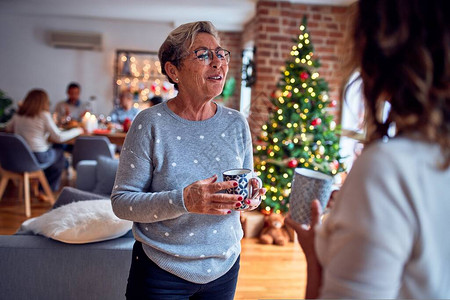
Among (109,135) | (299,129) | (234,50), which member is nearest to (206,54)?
(299,129)

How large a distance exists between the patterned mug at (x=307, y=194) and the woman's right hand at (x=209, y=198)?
278mm

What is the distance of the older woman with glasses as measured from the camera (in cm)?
117

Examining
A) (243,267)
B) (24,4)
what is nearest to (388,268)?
(243,267)

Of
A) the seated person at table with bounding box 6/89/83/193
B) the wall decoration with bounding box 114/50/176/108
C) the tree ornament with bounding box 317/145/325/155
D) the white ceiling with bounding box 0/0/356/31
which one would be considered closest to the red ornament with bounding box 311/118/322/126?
the tree ornament with bounding box 317/145/325/155

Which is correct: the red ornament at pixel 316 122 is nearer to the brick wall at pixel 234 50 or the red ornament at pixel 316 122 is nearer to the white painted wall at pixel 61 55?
the brick wall at pixel 234 50

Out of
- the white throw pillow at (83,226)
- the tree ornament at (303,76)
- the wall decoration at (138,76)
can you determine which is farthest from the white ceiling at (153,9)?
the white throw pillow at (83,226)

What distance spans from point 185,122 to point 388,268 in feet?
2.75

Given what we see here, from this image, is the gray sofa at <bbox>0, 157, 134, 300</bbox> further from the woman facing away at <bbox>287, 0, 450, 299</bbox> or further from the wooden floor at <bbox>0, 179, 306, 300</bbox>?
the woman facing away at <bbox>287, 0, 450, 299</bbox>

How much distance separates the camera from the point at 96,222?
6.05ft

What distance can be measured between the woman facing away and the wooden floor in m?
2.30

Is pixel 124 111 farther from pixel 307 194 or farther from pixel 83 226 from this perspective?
pixel 307 194

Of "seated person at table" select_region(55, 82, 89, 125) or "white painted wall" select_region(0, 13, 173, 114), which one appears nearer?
"seated person at table" select_region(55, 82, 89, 125)

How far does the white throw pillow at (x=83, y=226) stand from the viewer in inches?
71.4

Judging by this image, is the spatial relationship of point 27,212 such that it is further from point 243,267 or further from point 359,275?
point 359,275
